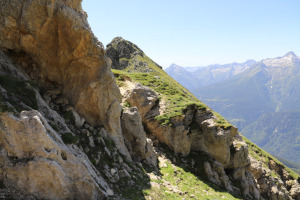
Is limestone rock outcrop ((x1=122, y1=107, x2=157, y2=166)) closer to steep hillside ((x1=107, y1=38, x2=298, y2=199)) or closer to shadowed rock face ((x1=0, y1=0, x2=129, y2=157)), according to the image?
shadowed rock face ((x1=0, y1=0, x2=129, y2=157))

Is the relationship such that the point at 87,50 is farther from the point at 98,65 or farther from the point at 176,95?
the point at 176,95

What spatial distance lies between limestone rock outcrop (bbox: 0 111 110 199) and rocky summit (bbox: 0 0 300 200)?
2.1 inches

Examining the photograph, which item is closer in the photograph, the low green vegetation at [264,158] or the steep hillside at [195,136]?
the steep hillside at [195,136]

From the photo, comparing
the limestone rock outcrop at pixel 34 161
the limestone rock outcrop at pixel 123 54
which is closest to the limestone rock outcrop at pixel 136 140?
the limestone rock outcrop at pixel 34 161

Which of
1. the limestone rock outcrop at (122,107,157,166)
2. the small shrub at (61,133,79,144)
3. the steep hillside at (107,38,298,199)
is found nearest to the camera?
the small shrub at (61,133,79,144)

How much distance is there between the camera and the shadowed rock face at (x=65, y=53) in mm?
20125

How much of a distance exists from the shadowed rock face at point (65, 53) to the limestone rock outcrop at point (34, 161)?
9776 mm

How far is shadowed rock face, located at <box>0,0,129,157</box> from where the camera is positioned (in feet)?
66.0

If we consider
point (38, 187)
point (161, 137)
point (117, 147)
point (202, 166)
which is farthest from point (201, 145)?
point (38, 187)

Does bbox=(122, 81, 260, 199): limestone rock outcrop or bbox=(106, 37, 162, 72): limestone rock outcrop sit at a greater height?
bbox=(106, 37, 162, 72): limestone rock outcrop

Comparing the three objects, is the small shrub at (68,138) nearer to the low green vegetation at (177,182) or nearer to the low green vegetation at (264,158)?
the low green vegetation at (177,182)

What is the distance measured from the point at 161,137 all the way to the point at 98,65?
17.1 metres

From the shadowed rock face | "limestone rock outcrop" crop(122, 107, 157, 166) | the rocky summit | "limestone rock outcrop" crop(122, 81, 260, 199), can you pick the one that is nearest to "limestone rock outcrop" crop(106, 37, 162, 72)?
"limestone rock outcrop" crop(122, 81, 260, 199)

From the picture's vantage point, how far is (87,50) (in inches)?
912
